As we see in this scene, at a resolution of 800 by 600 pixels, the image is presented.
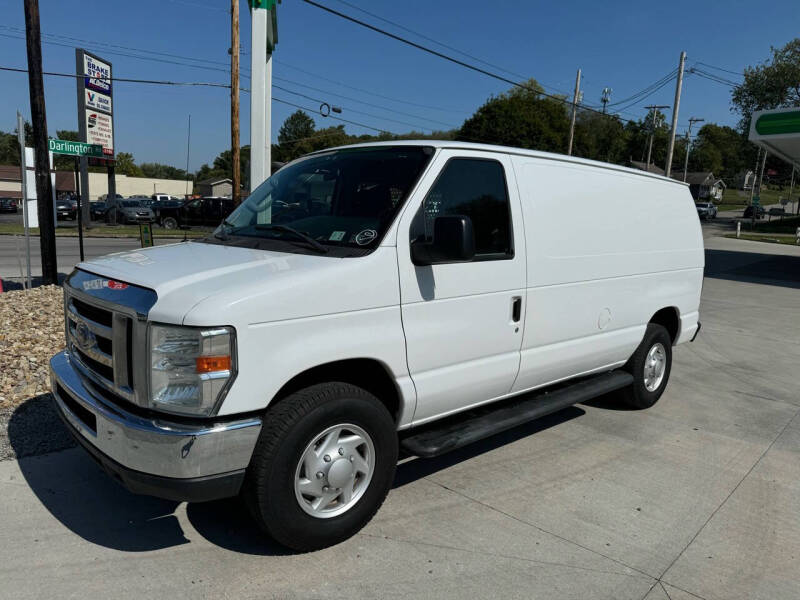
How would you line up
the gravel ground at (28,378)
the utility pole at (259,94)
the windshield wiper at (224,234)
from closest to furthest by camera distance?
the windshield wiper at (224,234) < the gravel ground at (28,378) < the utility pole at (259,94)

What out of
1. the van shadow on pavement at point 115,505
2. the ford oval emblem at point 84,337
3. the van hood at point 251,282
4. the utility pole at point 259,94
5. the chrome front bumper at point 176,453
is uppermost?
the utility pole at point 259,94

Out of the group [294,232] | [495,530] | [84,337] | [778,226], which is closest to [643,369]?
[495,530]

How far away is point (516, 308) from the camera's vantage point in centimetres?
390

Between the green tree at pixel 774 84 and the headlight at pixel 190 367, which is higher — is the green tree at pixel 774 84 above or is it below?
above

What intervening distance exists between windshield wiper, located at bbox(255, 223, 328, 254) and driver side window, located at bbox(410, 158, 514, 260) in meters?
0.57

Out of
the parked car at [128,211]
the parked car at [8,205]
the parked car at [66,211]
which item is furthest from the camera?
the parked car at [8,205]

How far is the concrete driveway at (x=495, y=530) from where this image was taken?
2928 mm

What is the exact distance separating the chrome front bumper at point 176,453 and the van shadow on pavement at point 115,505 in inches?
24.8

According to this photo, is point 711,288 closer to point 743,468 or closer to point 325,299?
point 743,468

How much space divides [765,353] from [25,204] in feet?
37.8

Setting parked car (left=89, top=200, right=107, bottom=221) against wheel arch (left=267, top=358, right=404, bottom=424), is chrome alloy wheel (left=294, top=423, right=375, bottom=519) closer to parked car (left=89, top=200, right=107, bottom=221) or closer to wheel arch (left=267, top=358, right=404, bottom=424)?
wheel arch (left=267, top=358, right=404, bottom=424)

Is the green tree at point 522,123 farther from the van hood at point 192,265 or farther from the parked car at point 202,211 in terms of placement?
the van hood at point 192,265

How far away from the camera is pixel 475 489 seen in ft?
12.9

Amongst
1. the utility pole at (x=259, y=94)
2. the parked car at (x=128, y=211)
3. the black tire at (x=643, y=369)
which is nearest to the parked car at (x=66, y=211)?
the parked car at (x=128, y=211)
